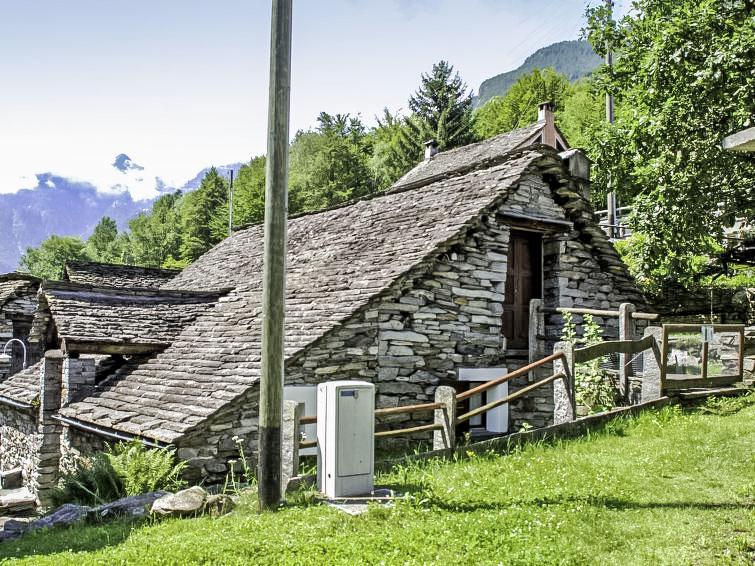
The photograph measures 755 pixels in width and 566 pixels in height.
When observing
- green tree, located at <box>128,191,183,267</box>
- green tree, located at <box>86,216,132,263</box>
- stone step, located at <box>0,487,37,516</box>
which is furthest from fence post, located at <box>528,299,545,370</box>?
green tree, located at <box>86,216,132,263</box>

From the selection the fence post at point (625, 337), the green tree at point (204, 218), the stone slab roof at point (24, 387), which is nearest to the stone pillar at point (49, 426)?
the stone slab roof at point (24, 387)

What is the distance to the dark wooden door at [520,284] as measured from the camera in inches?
486

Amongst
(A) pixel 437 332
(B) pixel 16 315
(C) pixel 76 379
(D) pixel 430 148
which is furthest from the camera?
(D) pixel 430 148

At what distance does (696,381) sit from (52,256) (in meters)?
84.9

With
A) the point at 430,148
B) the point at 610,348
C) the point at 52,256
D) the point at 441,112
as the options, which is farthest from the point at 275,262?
the point at 52,256

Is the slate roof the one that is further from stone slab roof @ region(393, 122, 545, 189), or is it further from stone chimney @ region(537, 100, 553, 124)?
stone chimney @ region(537, 100, 553, 124)

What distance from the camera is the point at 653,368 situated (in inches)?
367

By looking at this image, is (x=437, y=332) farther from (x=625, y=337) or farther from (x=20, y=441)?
(x=20, y=441)

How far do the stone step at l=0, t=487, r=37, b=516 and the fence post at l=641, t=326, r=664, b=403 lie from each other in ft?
37.9

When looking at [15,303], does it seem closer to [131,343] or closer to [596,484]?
[131,343]

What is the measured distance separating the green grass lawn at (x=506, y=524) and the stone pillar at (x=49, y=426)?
6757 millimetres

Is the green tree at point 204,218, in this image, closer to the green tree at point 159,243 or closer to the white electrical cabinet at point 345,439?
the green tree at point 159,243

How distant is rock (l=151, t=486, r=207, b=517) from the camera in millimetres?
6027

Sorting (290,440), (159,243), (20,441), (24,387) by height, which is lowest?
(20,441)
